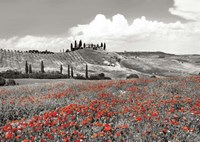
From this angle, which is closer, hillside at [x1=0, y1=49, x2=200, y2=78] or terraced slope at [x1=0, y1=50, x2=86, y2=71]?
terraced slope at [x1=0, y1=50, x2=86, y2=71]

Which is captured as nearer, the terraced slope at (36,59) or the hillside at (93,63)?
the terraced slope at (36,59)

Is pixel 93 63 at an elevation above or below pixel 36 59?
below

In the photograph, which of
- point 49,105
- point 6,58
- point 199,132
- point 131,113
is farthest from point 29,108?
point 6,58

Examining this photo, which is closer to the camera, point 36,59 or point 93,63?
point 36,59

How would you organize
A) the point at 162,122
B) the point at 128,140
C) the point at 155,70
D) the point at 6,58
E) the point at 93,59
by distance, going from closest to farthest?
the point at 128,140 → the point at 162,122 → the point at 6,58 → the point at 155,70 → the point at 93,59

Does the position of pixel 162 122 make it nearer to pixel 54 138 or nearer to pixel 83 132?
pixel 83 132

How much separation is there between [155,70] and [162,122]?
5148 inches

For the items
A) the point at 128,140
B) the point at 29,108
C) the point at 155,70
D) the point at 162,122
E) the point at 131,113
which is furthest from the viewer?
the point at 155,70

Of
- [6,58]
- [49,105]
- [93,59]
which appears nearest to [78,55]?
[93,59]

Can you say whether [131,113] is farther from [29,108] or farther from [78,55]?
[78,55]

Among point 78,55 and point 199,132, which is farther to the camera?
point 78,55

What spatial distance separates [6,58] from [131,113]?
408ft

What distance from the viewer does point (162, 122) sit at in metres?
6.17

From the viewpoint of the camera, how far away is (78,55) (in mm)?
154625
